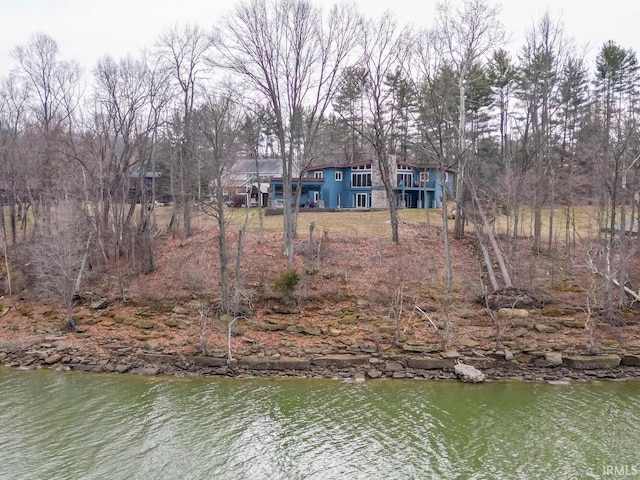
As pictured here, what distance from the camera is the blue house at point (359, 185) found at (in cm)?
4244

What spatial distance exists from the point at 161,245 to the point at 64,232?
692 cm

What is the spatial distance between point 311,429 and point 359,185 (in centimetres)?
3171

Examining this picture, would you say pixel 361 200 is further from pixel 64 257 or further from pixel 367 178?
pixel 64 257

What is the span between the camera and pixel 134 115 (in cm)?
2600

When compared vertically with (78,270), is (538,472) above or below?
below

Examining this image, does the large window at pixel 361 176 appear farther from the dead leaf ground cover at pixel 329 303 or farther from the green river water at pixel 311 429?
the green river water at pixel 311 429

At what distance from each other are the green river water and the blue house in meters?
27.5

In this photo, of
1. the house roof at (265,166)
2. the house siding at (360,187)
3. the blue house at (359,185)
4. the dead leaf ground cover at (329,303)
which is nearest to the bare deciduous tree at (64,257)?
the dead leaf ground cover at (329,303)

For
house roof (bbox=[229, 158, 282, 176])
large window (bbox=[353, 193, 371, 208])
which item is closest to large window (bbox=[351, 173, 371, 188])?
large window (bbox=[353, 193, 371, 208])

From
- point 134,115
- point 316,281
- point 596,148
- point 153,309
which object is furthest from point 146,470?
point 596,148

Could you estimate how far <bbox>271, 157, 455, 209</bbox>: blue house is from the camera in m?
42.4

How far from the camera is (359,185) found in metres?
43.0

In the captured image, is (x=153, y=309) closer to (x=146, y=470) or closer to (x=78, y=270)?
(x=78, y=270)

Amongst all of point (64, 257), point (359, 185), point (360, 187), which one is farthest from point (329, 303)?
point (359, 185)
